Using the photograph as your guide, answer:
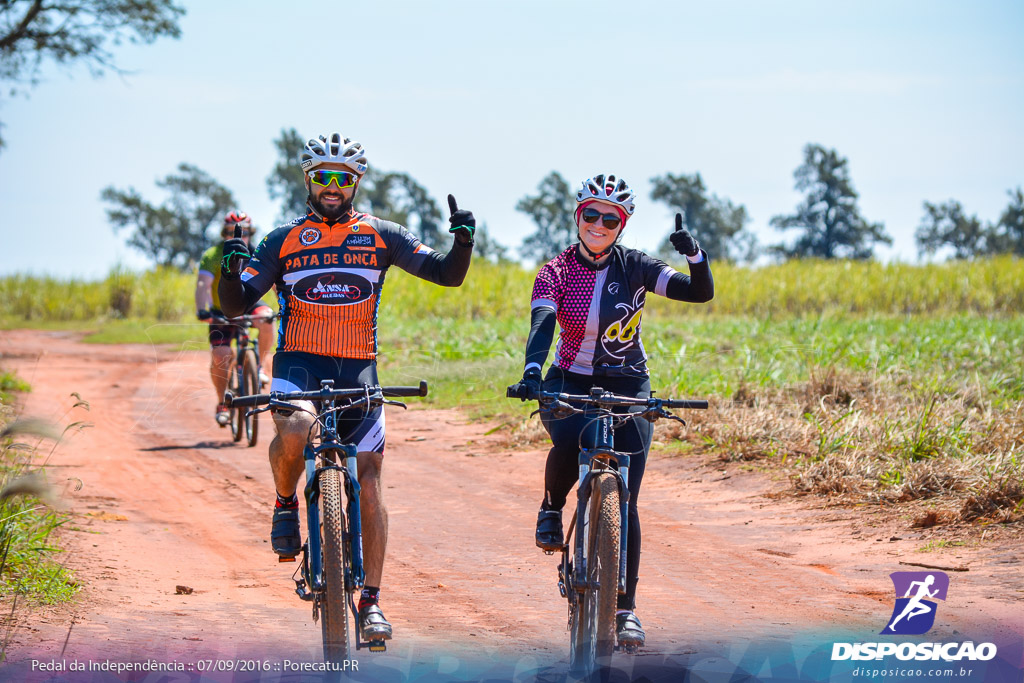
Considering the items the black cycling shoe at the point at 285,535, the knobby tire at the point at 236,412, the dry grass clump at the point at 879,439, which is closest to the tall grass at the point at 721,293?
the knobby tire at the point at 236,412

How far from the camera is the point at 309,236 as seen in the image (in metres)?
5.04

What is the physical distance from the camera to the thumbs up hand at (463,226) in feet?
16.1

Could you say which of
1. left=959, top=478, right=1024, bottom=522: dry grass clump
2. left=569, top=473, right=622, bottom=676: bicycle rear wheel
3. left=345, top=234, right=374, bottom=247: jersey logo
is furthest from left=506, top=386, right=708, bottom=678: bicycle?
left=959, top=478, right=1024, bottom=522: dry grass clump

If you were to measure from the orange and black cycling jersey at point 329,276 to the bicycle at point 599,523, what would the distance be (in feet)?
2.99

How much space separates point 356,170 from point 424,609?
2.47 m

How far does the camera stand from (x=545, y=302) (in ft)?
16.4

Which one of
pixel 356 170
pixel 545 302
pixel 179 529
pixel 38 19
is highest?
pixel 38 19

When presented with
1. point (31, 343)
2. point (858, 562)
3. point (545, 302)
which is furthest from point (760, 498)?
point (31, 343)

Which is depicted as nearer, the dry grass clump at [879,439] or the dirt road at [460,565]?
the dirt road at [460,565]

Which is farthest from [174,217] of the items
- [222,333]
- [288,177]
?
[222,333]

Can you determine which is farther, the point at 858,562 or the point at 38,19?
the point at 38,19

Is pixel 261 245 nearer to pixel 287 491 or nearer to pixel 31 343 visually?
pixel 287 491

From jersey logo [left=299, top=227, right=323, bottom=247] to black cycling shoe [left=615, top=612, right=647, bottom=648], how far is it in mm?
2240

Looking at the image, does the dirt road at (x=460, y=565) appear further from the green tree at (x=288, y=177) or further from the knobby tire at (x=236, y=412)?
the green tree at (x=288, y=177)
